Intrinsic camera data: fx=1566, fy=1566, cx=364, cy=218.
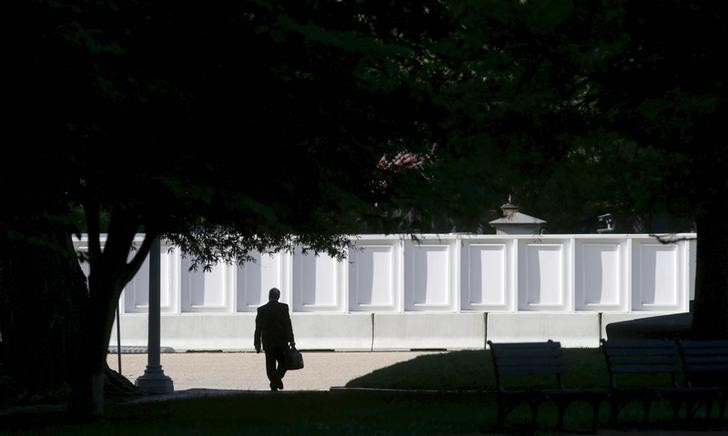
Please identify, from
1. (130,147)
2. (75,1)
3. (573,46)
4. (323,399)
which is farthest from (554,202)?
(75,1)

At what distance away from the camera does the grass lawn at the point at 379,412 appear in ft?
48.5

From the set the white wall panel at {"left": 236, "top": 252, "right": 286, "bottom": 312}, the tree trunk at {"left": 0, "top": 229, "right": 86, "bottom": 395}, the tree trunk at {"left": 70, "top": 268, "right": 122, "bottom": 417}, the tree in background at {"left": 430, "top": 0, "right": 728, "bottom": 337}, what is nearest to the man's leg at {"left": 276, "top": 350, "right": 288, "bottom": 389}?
the tree trunk at {"left": 0, "top": 229, "right": 86, "bottom": 395}

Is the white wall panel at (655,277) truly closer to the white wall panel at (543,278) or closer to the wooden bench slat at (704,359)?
the white wall panel at (543,278)

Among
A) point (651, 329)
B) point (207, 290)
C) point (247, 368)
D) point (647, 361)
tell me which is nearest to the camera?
point (647, 361)

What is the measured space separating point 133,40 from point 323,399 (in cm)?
774

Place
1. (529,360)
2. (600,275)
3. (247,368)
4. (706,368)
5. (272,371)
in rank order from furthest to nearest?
(600,275) → (247,368) → (272,371) → (706,368) → (529,360)

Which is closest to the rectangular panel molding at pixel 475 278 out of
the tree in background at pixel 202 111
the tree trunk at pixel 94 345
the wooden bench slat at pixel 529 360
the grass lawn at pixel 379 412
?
the grass lawn at pixel 379 412

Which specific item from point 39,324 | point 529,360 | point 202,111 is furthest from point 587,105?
point 39,324

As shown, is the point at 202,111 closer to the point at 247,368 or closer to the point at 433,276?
the point at 247,368

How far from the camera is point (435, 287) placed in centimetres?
3372

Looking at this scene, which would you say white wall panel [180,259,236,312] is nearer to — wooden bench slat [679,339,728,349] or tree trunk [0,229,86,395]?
tree trunk [0,229,86,395]

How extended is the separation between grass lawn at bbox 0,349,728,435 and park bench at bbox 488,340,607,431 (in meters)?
0.25

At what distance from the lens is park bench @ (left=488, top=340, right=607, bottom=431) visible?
46.9 feet

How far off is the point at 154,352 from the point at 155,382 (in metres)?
0.43
